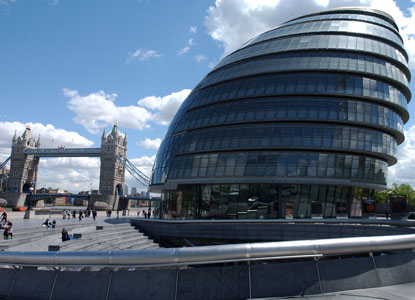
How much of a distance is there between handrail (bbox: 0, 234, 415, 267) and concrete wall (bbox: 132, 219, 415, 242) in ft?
64.8

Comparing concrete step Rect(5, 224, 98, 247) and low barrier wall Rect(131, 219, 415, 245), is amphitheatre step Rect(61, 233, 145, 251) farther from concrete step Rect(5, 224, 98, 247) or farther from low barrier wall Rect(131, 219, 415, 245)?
low barrier wall Rect(131, 219, 415, 245)

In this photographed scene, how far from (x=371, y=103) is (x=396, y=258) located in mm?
42248

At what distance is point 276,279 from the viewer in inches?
325

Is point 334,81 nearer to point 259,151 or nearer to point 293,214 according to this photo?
point 259,151

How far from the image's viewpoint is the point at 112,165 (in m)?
185

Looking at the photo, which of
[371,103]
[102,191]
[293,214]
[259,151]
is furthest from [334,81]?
[102,191]

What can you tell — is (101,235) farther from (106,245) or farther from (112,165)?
(112,165)

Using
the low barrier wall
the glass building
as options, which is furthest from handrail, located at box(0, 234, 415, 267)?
the glass building

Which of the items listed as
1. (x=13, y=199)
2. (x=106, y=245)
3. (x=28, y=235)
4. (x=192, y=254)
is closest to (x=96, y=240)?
(x=106, y=245)

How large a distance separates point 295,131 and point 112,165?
15464cm

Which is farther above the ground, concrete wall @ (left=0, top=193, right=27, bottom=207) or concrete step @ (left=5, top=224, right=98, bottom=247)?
concrete wall @ (left=0, top=193, right=27, bottom=207)

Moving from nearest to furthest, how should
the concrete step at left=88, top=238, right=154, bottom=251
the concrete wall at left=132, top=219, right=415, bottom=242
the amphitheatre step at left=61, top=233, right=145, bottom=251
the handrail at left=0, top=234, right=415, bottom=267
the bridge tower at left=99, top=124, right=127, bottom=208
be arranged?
1. the handrail at left=0, top=234, right=415, bottom=267
2. the amphitheatre step at left=61, top=233, right=145, bottom=251
3. the concrete wall at left=132, top=219, right=415, bottom=242
4. the concrete step at left=88, top=238, right=154, bottom=251
5. the bridge tower at left=99, top=124, right=127, bottom=208

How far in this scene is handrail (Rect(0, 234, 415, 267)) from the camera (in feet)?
25.3

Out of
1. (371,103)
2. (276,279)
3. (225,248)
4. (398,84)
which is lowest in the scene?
(276,279)
